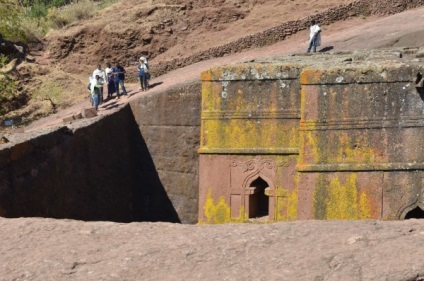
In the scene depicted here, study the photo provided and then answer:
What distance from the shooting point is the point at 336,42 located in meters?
20.7

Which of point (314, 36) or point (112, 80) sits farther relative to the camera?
point (314, 36)

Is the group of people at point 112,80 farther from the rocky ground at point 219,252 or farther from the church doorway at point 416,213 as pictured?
the rocky ground at point 219,252

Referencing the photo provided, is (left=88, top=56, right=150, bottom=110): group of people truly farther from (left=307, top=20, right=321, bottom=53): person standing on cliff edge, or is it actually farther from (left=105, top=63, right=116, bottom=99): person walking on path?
(left=307, top=20, right=321, bottom=53): person standing on cliff edge

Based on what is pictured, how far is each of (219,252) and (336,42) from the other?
57.6ft

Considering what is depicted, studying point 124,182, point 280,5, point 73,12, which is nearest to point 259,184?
point 124,182

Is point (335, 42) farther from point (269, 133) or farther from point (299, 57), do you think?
point (269, 133)

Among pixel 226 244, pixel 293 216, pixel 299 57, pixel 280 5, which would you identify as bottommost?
pixel 293 216

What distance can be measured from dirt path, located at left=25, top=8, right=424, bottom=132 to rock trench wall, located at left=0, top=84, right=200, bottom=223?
1.32m

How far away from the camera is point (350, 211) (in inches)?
477

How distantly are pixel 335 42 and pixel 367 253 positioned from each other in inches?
695

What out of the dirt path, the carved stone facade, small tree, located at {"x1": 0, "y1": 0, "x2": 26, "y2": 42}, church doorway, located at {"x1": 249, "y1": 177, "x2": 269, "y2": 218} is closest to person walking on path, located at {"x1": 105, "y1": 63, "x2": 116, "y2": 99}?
the dirt path

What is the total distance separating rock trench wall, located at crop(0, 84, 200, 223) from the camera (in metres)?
12.7

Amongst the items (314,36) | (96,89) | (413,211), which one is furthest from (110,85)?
(413,211)

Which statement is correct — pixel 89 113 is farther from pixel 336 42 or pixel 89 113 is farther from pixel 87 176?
pixel 336 42
